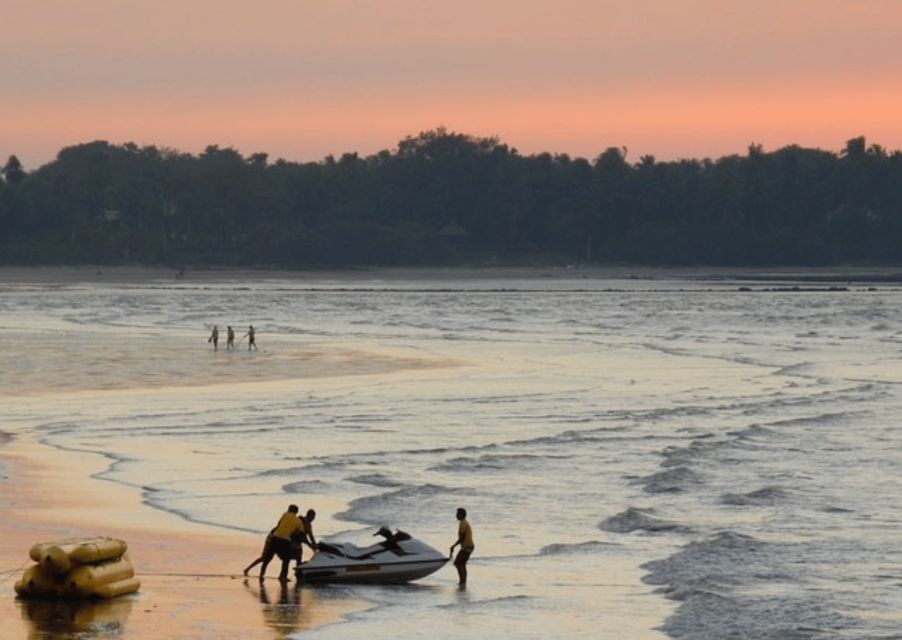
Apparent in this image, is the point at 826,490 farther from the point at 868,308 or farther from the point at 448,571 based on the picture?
the point at 868,308

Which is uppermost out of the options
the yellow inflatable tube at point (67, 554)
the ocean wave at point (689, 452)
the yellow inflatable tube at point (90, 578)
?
the yellow inflatable tube at point (67, 554)

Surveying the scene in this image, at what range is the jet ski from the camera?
2723 centimetres

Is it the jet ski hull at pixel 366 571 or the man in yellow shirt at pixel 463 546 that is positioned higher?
the man in yellow shirt at pixel 463 546

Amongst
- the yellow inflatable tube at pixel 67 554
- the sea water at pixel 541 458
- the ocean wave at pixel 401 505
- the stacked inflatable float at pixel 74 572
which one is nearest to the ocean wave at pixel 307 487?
the sea water at pixel 541 458

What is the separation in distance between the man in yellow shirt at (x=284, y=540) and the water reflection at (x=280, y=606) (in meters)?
0.29

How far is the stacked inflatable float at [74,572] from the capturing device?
1001 inches

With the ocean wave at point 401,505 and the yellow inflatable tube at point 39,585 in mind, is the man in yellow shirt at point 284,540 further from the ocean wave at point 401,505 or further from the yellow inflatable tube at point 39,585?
the ocean wave at point 401,505

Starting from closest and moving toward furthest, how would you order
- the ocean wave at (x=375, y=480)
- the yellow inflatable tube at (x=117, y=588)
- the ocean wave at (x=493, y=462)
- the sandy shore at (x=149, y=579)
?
the sandy shore at (x=149, y=579) → the yellow inflatable tube at (x=117, y=588) → the ocean wave at (x=375, y=480) → the ocean wave at (x=493, y=462)

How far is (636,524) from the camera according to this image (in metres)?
33.1

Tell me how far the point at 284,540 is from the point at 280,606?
4.81ft

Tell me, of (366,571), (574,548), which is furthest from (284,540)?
(574,548)

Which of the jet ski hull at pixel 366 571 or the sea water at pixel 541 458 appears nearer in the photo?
the sea water at pixel 541 458

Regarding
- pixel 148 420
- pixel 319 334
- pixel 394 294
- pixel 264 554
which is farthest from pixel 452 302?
pixel 264 554

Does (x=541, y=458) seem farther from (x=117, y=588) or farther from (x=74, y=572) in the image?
(x=74, y=572)
